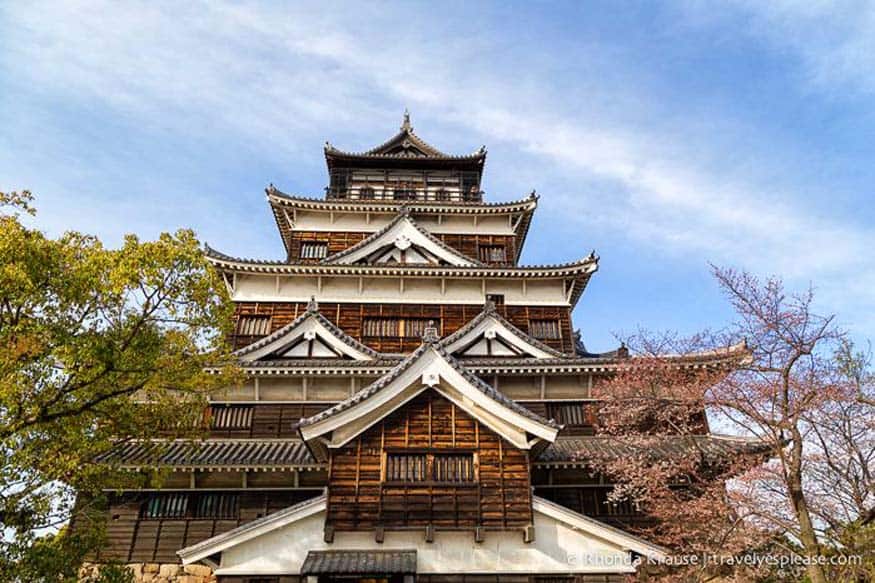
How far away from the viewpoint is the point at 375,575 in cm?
1120

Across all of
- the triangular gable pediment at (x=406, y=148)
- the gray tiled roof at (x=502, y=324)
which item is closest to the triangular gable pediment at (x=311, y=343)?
the gray tiled roof at (x=502, y=324)

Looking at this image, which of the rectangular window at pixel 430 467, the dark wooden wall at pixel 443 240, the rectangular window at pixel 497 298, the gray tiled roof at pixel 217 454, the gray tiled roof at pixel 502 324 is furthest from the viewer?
the dark wooden wall at pixel 443 240

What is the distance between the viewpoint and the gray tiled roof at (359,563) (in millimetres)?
11148

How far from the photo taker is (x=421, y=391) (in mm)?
13344

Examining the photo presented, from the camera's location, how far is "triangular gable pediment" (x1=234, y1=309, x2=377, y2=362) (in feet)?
59.6

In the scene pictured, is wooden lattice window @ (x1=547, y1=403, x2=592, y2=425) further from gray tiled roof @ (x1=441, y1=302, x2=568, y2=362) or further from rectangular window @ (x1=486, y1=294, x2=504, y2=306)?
rectangular window @ (x1=486, y1=294, x2=504, y2=306)

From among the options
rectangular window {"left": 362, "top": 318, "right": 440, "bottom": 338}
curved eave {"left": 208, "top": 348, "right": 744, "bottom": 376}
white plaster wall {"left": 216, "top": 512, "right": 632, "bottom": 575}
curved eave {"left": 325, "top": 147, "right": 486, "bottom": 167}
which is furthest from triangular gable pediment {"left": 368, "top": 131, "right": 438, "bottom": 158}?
white plaster wall {"left": 216, "top": 512, "right": 632, "bottom": 575}

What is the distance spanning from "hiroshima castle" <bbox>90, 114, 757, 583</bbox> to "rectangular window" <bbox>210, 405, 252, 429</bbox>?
0.21 ft

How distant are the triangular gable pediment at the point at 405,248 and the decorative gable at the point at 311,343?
4491 millimetres

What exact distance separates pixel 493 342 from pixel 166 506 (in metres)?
11.0

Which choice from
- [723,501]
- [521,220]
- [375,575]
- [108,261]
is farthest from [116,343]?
[521,220]

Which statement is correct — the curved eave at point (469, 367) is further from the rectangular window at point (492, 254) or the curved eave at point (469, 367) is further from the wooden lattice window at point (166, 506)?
the rectangular window at point (492, 254)

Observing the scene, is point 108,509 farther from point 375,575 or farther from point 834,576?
point 834,576

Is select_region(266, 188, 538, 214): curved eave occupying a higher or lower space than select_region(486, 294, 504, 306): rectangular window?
higher
